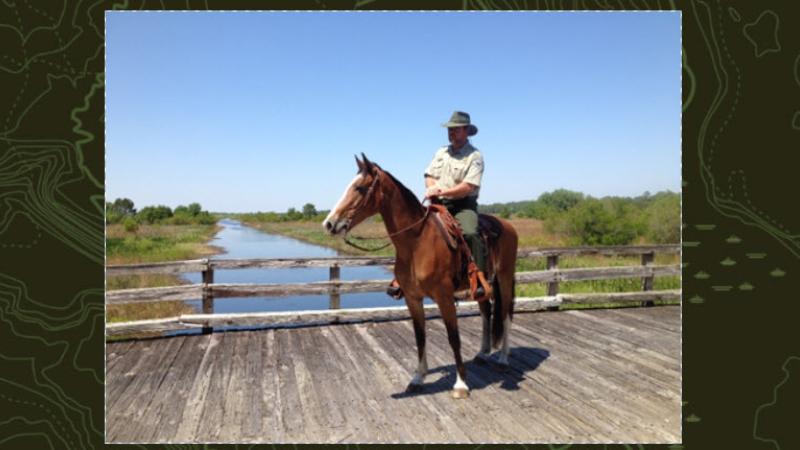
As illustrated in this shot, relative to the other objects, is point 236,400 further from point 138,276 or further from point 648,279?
point 138,276

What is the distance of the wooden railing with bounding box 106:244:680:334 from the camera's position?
5.46 metres

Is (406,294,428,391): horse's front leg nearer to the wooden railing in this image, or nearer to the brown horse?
the brown horse

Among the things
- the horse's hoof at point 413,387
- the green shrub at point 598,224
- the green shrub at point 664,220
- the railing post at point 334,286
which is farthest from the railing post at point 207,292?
the green shrub at point 598,224

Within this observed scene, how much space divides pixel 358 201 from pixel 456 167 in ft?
3.53

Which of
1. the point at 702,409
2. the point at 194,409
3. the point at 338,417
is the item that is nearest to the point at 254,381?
the point at 194,409

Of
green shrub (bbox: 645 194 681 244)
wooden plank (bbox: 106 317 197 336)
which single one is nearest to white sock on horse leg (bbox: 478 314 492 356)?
wooden plank (bbox: 106 317 197 336)

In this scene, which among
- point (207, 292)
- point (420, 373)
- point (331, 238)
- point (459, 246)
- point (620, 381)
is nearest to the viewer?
point (459, 246)

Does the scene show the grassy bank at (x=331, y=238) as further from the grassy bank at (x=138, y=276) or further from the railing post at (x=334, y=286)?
the grassy bank at (x=138, y=276)

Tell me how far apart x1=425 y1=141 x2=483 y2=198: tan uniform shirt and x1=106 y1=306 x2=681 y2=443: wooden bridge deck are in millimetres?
1988

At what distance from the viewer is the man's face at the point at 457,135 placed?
12.0 feet

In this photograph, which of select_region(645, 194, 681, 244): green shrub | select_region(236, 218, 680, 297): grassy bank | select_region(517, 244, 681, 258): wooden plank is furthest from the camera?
select_region(645, 194, 681, 244): green shrub

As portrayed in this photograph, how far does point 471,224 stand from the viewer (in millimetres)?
3744

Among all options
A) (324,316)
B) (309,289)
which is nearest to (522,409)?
(324,316)

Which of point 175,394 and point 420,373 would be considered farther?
point 420,373
